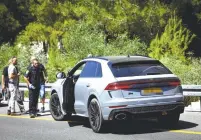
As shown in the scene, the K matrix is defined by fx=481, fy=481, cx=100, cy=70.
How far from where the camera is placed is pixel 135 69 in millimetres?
9758

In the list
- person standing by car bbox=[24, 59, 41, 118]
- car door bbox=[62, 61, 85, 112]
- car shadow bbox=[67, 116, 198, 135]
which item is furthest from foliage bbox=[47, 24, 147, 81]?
car shadow bbox=[67, 116, 198, 135]

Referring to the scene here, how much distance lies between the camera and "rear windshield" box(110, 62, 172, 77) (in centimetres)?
962

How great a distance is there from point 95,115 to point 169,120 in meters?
1.66

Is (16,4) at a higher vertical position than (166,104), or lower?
higher

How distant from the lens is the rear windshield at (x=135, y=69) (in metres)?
9.62

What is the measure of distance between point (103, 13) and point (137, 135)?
70.0 ft

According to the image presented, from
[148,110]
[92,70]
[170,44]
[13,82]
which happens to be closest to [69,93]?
[92,70]

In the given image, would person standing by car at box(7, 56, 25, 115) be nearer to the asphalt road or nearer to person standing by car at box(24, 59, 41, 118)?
person standing by car at box(24, 59, 41, 118)

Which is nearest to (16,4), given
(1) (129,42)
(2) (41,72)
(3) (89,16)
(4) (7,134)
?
(3) (89,16)

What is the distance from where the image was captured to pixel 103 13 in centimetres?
3005

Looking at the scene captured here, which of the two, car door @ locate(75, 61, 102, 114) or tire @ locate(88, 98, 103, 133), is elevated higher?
car door @ locate(75, 61, 102, 114)

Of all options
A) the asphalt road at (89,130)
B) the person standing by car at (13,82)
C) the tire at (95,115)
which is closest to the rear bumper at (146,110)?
the tire at (95,115)

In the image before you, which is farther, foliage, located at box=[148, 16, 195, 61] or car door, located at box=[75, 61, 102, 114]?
foliage, located at box=[148, 16, 195, 61]

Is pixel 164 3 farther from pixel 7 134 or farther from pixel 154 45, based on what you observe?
pixel 7 134
